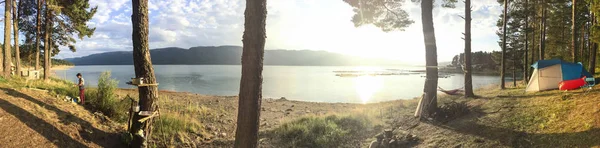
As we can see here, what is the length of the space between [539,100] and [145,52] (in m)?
10.9

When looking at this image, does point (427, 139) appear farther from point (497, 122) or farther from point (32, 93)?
point (32, 93)

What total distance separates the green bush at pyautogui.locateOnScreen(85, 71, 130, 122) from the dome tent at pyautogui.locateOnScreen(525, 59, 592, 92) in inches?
563

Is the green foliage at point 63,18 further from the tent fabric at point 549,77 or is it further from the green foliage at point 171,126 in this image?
the tent fabric at point 549,77

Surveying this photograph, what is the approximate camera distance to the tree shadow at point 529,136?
230 inches

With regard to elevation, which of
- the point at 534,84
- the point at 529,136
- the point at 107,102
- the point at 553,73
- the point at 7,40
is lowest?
the point at 529,136

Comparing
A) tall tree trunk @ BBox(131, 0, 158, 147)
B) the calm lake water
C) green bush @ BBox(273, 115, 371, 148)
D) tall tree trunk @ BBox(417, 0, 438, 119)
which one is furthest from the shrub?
tall tree trunk @ BBox(417, 0, 438, 119)

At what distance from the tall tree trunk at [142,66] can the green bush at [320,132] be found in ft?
11.3

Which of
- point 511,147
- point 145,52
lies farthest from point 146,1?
point 511,147

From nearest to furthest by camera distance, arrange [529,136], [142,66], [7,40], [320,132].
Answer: [529,136], [142,66], [320,132], [7,40]

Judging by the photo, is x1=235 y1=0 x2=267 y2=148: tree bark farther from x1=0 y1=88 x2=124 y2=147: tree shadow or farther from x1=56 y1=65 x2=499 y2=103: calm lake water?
x1=56 y1=65 x2=499 y2=103: calm lake water

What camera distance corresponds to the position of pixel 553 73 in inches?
476

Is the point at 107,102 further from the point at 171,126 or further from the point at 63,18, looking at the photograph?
the point at 63,18

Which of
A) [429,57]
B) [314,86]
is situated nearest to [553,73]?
[429,57]

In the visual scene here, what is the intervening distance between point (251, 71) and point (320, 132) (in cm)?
461
